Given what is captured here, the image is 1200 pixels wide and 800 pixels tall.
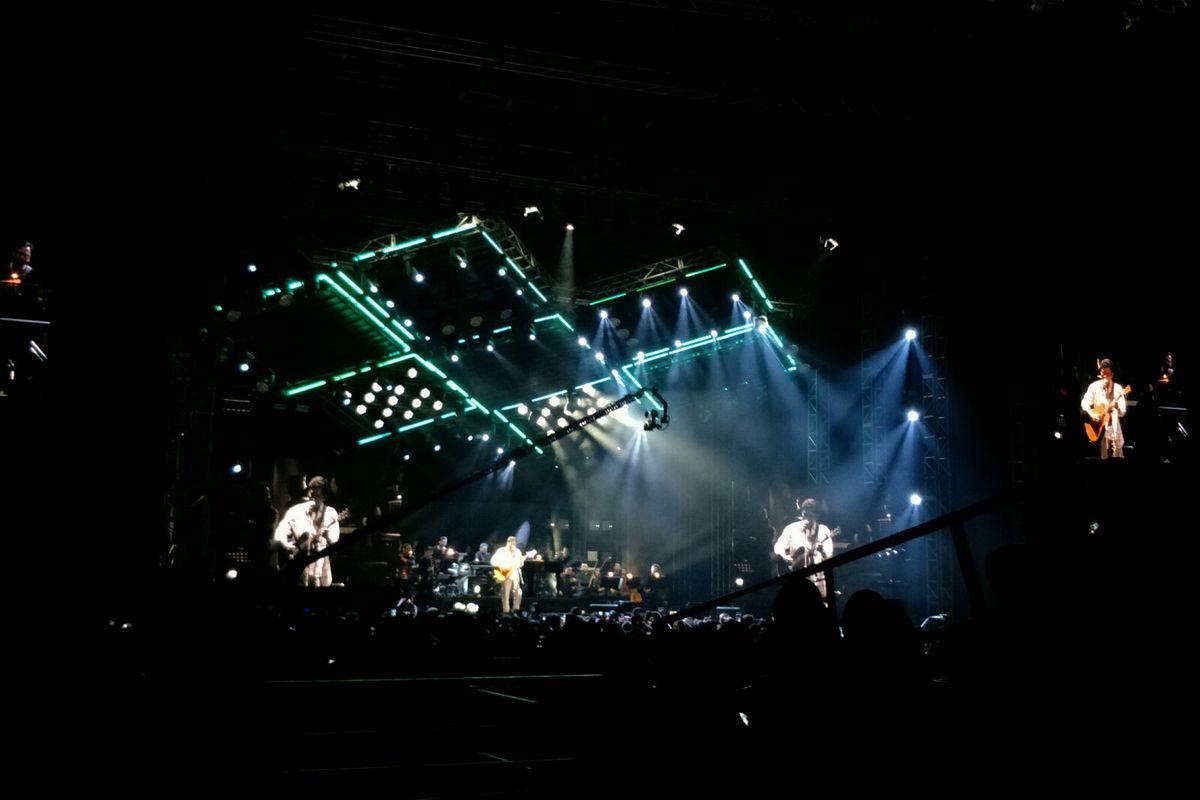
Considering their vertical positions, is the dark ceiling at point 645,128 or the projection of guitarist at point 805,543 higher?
the dark ceiling at point 645,128

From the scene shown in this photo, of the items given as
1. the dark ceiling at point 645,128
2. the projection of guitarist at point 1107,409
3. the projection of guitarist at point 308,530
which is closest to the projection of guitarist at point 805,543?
the dark ceiling at point 645,128

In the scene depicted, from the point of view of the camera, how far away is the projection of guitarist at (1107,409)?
1014 centimetres

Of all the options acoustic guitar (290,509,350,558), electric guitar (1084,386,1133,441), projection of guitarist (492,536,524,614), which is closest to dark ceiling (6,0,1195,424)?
electric guitar (1084,386,1133,441)

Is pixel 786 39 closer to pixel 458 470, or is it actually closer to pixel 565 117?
pixel 565 117

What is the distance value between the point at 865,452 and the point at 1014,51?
7.10 metres

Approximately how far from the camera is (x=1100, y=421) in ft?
33.8

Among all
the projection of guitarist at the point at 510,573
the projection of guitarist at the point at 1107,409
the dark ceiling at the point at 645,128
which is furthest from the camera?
the projection of guitarist at the point at 510,573

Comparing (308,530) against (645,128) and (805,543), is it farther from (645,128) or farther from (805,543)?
(805,543)

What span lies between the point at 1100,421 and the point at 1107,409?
18 cm

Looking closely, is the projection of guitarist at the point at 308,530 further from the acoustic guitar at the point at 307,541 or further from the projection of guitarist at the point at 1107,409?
the projection of guitarist at the point at 1107,409

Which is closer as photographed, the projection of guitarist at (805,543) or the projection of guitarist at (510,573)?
the projection of guitarist at (805,543)

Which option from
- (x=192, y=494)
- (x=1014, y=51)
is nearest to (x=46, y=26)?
(x=192, y=494)

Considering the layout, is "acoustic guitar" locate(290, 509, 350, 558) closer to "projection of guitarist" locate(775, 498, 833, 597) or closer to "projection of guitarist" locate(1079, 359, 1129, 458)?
"projection of guitarist" locate(775, 498, 833, 597)

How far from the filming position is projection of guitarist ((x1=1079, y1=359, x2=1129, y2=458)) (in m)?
10.1
